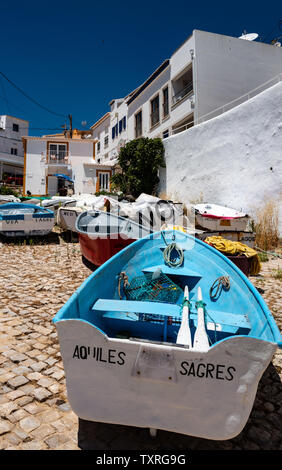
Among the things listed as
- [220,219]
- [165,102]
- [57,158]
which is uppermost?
[165,102]

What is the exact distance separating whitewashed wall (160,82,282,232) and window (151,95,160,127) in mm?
6743

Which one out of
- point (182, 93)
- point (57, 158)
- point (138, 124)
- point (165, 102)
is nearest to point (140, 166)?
point (182, 93)

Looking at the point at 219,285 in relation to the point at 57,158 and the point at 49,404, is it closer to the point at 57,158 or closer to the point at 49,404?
the point at 49,404

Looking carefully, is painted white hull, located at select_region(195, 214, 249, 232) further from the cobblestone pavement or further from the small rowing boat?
the cobblestone pavement

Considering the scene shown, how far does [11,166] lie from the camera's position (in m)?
44.8

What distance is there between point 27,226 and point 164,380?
873 cm

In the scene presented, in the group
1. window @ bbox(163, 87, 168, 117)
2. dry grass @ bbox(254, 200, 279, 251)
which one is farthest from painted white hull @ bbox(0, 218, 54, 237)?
window @ bbox(163, 87, 168, 117)

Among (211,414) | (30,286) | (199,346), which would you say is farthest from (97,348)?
(30,286)

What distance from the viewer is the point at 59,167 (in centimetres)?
2633

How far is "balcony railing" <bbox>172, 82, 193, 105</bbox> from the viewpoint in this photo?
18.1 metres

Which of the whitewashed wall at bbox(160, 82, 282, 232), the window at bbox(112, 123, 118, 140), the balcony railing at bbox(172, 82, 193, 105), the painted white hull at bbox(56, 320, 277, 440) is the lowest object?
the painted white hull at bbox(56, 320, 277, 440)

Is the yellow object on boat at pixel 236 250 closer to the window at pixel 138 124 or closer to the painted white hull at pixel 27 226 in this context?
the painted white hull at pixel 27 226

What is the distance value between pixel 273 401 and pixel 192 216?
904 cm

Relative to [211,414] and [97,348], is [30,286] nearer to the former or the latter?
[97,348]
